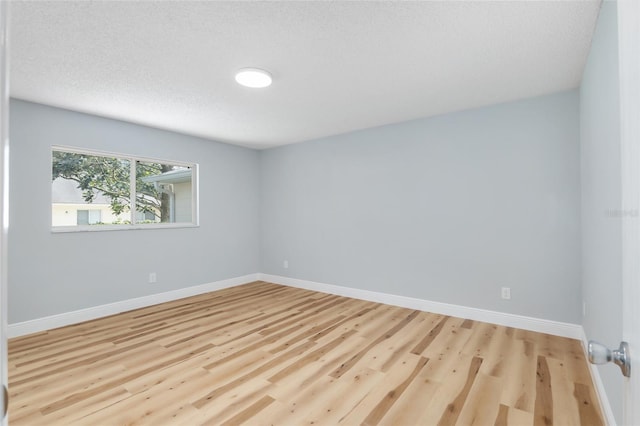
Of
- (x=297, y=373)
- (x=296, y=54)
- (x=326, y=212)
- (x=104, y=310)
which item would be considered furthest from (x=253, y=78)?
(x=104, y=310)

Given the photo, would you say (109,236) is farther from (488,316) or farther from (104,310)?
(488,316)

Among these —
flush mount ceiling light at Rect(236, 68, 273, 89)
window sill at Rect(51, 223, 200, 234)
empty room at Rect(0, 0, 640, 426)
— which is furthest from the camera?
window sill at Rect(51, 223, 200, 234)

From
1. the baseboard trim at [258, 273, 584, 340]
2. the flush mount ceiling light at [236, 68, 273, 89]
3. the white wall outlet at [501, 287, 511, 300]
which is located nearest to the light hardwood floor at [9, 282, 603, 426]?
the baseboard trim at [258, 273, 584, 340]

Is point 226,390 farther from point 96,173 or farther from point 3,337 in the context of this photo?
point 96,173

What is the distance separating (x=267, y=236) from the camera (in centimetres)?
559

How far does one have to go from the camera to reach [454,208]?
363cm

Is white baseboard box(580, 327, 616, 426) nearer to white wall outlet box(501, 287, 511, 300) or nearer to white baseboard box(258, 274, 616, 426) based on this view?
white baseboard box(258, 274, 616, 426)

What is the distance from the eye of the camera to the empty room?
1829mm

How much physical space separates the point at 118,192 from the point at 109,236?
589 mm

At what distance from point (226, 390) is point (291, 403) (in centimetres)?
49

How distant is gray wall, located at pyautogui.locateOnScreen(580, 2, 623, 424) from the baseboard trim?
1.58 feet

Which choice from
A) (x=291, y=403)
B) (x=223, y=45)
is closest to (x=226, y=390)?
(x=291, y=403)

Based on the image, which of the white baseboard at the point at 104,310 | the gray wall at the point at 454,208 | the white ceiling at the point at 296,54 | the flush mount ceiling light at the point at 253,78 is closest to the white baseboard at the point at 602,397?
the gray wall at the point at 454,208

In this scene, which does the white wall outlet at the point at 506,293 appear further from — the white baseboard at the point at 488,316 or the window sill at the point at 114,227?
the window sill at the point at 114,227
